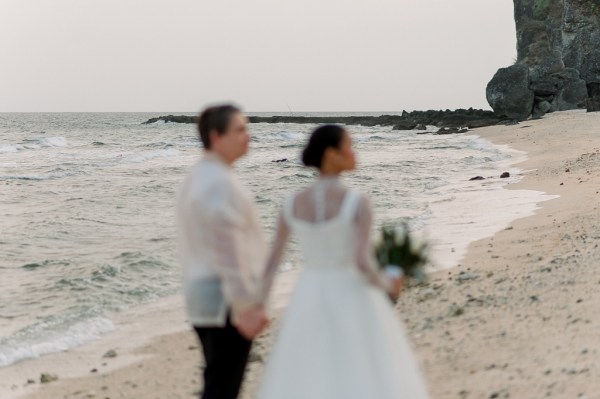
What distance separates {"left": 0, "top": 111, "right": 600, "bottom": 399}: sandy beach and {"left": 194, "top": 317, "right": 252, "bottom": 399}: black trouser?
6.71 feet

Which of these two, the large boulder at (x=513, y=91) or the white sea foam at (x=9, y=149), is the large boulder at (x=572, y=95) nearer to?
the large boulder at (x=513, y=91)

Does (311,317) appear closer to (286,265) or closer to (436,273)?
(436,273)

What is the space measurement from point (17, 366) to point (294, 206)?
18.3 feet

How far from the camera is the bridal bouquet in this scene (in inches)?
146

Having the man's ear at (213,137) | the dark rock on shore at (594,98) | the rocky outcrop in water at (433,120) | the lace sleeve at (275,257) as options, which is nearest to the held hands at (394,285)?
the lace sleeve at (275,257)

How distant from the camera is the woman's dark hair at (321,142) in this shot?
11.4 ft

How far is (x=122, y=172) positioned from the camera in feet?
118

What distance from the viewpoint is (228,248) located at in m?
3.36

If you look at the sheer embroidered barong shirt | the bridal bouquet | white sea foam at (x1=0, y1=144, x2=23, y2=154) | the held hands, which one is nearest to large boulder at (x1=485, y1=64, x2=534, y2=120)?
white sea foam at (x1=0, y1=144, x2=23, y2=154)

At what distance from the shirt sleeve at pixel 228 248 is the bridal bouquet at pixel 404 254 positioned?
72 cm

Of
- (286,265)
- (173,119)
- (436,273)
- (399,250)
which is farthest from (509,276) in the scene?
(173,119)

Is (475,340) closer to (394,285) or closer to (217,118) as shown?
(394,285)

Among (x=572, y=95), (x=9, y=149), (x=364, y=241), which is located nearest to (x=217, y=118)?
(x=364, y=241)

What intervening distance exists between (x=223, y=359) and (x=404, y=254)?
1.00 m
